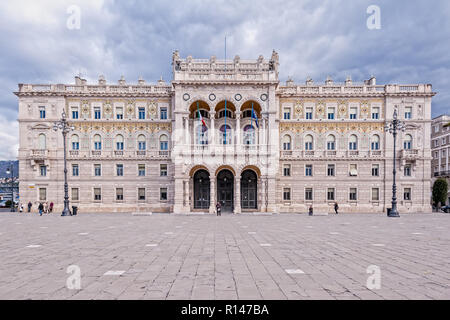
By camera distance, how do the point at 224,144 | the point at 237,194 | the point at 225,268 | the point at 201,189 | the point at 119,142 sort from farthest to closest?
the point at 201,189
the point at 119,142
the point at 224,144
the point at 237,194
the point at 225,268

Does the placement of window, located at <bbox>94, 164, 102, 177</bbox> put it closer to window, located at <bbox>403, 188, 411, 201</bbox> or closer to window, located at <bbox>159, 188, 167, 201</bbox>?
window, located at <bbox>159, 188, 167, 201</bbox>

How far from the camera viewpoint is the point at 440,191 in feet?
133

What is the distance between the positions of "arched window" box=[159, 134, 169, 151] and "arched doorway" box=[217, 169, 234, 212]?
8.25 meters

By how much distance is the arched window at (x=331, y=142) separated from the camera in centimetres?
3139

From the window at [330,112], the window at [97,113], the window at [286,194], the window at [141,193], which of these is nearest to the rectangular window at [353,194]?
the window at [286,194]

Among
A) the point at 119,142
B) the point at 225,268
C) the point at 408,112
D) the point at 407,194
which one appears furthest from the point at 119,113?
the point at 407,194

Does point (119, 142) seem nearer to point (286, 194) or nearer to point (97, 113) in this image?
point (97, 113)

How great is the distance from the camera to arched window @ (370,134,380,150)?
102 ft

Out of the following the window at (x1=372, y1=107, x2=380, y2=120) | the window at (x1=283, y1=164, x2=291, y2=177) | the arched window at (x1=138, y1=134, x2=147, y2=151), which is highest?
the window at (x1=372, y1=107, x2=380, y2=120)

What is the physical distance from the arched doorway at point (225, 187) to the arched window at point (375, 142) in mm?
19320

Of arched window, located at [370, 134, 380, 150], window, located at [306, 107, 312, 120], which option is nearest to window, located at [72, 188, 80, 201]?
window, located at [306, 107, 312, 120]

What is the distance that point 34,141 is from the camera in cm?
3066

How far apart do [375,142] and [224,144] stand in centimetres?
2034

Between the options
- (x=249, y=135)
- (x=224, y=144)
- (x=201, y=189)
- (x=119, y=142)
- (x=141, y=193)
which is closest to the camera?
(x=224, y=144)
